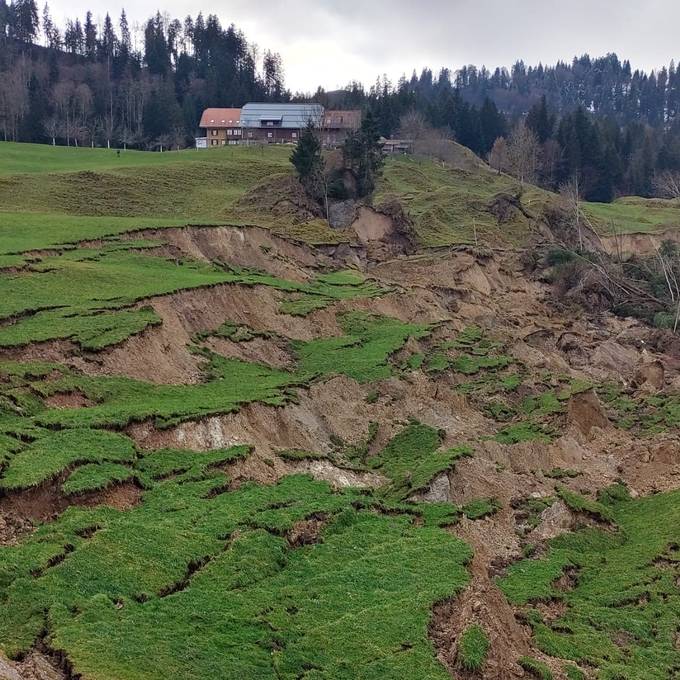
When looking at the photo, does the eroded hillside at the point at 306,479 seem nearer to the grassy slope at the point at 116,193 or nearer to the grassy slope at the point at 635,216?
the grassy slope at the point at 116,193

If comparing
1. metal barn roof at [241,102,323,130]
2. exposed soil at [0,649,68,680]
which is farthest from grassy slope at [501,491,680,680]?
metal barn roof at [241,102,323,130]

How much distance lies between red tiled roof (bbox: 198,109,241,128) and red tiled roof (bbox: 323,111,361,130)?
12.8 m

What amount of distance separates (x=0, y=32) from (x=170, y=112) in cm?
5968

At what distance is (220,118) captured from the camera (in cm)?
11519

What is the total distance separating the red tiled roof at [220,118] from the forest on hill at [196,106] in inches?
138

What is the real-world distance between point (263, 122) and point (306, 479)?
97.4 m

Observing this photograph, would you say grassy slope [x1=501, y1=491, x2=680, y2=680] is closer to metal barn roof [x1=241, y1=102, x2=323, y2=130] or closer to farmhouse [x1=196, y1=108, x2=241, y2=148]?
metal barn roof [x1=241, y1=102, x2=323, y2=130]

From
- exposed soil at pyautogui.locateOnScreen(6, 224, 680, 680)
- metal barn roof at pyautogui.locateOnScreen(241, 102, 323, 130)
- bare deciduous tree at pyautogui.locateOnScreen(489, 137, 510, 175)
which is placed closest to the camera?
exposed soil at pyautogui.locateOnScreen(6, 224, 680, 680)

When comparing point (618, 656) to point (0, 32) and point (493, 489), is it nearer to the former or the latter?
point (493, 489)

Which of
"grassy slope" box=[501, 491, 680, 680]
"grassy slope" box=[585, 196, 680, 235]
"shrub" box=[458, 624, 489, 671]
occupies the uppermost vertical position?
"grassy slope" box=[585, 196, 680, 235]

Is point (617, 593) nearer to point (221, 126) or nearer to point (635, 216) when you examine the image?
point (635, 216)

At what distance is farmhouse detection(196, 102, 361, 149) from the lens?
109875mm

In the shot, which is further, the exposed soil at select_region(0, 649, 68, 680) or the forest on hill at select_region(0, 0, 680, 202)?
the forest on hill at select_region(0, 0, 680, 202)

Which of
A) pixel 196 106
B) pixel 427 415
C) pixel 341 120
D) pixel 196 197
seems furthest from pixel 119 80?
pixel 427 415
